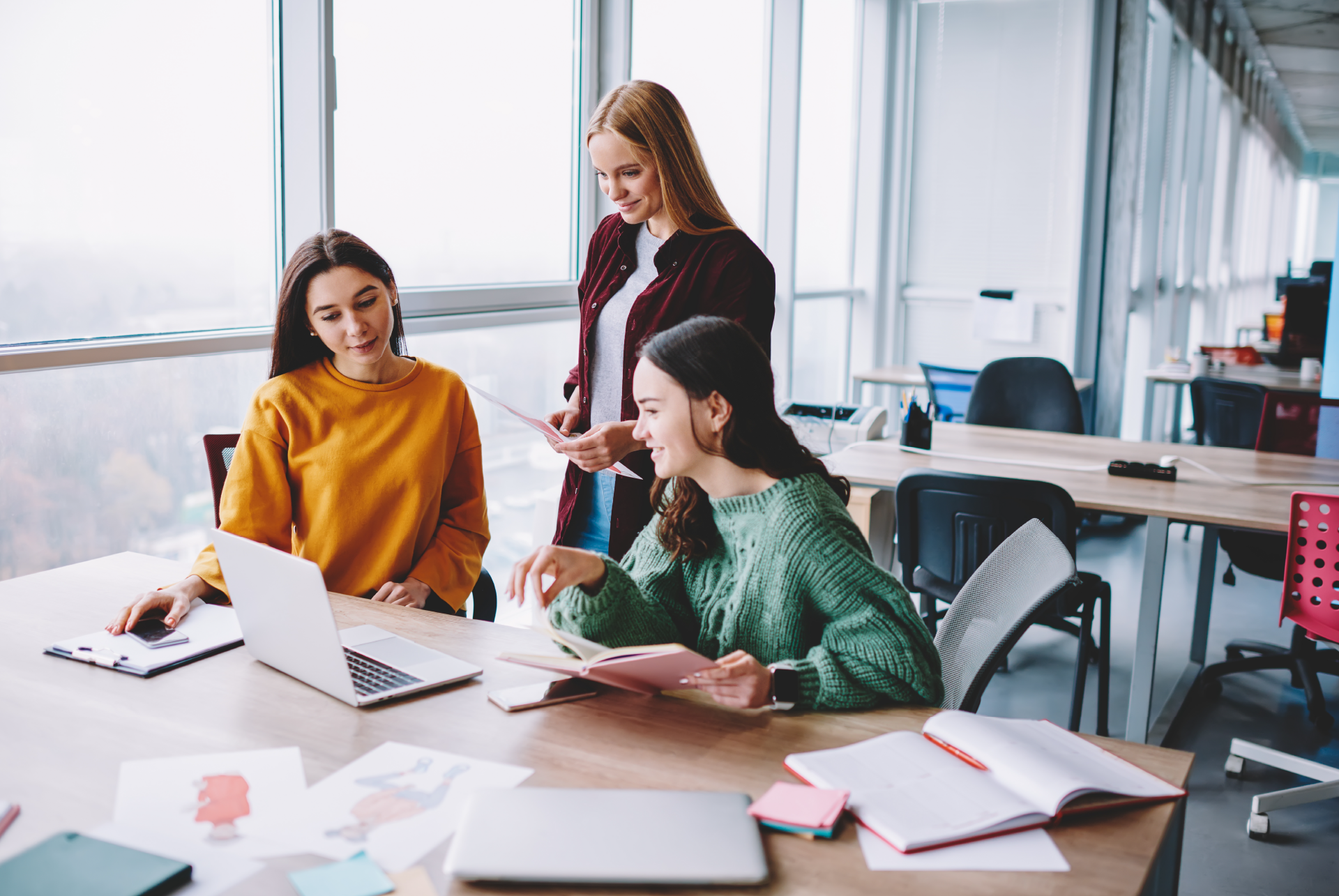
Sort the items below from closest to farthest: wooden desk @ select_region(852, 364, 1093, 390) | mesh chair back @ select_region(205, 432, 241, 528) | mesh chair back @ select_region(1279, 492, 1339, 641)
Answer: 1. mesh chair back @ select_region(205, 432, 241, 528)
2. mesh chair back @ select_region(1279, 492, 1339, 641)
3. wooden desk @ select_region(852, 364, 1093, 390)

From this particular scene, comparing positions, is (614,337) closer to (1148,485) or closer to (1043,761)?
(1043,761)

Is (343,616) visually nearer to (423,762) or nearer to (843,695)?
(423,762)

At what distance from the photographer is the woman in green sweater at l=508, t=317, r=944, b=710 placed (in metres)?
1.36

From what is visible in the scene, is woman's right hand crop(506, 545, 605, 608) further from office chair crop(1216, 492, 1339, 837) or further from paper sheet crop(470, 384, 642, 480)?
office chair crop(1216, 492, 1339, 837)

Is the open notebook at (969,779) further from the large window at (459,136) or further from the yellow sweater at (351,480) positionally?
the large window at (459,136)

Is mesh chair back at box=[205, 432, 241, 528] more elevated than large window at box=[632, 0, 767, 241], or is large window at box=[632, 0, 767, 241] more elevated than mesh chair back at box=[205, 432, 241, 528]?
large window at box=[632, 0, 767, 241]

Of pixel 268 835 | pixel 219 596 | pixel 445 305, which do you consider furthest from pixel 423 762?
pixel 445 305

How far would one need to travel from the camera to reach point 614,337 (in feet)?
7.00

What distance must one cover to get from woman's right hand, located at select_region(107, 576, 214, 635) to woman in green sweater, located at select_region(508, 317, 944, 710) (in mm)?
623

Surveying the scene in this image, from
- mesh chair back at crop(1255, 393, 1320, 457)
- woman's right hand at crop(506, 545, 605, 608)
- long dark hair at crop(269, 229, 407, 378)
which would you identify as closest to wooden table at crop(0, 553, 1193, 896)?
woman's right hand at crop(506, 545, 605, 608)

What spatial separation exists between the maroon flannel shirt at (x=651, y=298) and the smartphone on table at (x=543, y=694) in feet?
2.15

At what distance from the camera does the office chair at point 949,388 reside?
466cm

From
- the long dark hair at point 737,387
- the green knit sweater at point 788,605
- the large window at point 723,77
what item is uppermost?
the large window at point 723,77

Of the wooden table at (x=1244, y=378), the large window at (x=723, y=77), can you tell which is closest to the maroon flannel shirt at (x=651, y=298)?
the large window at (x=723, y=77)
